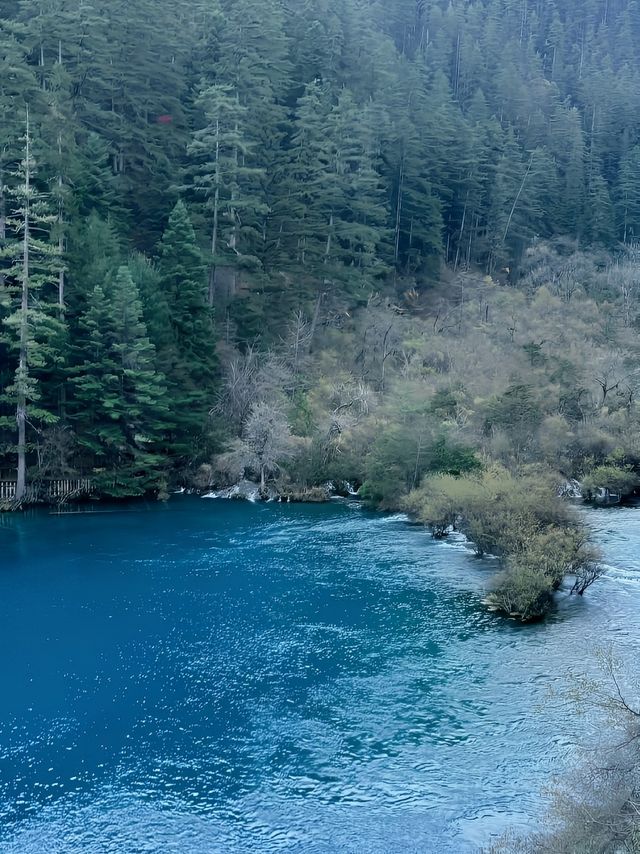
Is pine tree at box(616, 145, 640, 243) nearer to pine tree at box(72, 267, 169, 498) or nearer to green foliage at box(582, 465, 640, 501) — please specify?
green foliage at box(582, 465, 640, 501)

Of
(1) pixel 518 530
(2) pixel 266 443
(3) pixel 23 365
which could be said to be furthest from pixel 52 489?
(1) pixel 518 530

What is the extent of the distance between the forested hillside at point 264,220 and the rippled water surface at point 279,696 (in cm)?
1152

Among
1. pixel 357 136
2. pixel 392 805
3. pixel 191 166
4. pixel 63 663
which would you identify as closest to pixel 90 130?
pixel 191 166

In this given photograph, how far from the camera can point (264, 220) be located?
57.3 meters

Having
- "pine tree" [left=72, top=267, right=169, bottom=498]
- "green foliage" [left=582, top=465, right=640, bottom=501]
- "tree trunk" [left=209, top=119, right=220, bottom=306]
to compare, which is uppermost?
"tree trunk" [left=209, top=119, right=220, bottom=306]

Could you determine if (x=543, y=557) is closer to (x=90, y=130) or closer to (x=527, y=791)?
(x=527, y=791)

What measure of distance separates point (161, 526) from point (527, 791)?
24.5 meters

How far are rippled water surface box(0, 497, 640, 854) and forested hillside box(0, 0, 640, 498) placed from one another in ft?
37.8

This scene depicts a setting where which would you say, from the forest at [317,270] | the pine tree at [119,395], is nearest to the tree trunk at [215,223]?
the forest at [317,270]

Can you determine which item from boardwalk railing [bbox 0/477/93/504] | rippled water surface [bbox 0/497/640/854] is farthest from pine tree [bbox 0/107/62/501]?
rippled water surface [bbox 0/497/640/854]

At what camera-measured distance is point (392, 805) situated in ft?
47.7

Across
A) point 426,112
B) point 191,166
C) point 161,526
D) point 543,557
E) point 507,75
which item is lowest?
point 161,526

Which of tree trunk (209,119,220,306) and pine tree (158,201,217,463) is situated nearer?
pine tree (158,201,217,463)

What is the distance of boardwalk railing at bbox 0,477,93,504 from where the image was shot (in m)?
40.0
